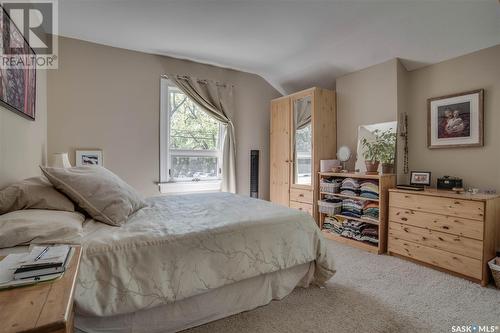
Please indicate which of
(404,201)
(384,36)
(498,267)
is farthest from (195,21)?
(498,267)

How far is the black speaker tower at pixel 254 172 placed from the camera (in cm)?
415

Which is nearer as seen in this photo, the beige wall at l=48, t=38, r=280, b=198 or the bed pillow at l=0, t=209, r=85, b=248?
the bed pillow at l=0, t=209, r=85, b=248

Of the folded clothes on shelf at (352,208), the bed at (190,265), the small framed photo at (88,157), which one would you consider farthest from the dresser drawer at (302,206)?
the small framed photo at (88,157)

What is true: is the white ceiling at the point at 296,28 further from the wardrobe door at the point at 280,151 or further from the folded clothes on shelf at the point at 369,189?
the folded clothes on shelf at the point at 369,189

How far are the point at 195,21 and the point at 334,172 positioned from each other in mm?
2427

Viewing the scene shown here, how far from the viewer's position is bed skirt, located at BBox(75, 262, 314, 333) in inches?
51.0

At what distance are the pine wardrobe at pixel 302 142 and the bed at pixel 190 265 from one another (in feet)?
5.62

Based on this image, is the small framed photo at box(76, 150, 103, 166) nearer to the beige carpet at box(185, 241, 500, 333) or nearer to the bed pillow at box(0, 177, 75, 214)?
the bed pillow at box(0, 177, 75, 214)

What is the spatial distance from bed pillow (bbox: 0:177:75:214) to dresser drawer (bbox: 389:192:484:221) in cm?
293

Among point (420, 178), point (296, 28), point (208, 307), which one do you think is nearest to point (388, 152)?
point (420, 178)

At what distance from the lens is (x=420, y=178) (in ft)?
9.23

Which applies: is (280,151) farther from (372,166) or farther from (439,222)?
(439,222)

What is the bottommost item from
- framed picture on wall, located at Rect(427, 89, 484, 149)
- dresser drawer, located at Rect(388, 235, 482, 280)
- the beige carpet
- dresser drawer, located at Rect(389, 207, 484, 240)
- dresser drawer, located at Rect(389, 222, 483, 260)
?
the beige carpet

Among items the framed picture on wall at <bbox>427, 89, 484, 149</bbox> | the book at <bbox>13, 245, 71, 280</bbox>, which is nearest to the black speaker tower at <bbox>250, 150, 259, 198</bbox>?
the framed picture on wall at <bbox>427, 89, 484, 149</bbox>
